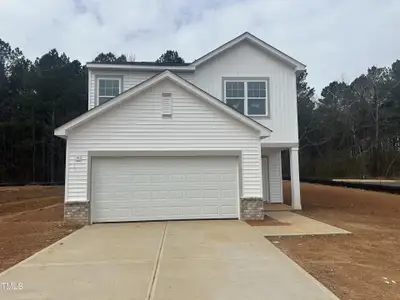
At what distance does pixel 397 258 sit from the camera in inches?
278

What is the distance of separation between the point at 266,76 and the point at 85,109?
118ft

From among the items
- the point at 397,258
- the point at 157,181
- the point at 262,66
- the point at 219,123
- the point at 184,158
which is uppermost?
the point at 262,66

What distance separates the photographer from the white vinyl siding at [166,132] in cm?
1185

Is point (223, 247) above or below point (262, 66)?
below

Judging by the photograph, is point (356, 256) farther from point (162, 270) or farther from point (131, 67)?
point (131, 67)

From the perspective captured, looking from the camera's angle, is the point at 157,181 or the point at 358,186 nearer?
the point at 157,181

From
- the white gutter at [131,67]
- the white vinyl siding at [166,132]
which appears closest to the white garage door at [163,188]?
the white vinyl siding at [166,132]

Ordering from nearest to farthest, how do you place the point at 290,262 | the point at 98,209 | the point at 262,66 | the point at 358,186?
the point at 290,262
the point at 98,209
the point at 262,66
the point at 358,186

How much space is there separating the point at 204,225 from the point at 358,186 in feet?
64.7

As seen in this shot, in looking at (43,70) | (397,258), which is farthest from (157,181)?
(43,70)

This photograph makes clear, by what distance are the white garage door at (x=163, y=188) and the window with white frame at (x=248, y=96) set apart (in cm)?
316

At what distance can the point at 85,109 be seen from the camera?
153 ft

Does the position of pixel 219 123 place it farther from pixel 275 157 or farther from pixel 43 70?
pixel 43 70

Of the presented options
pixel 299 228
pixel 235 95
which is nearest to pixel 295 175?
pixel 235 95
